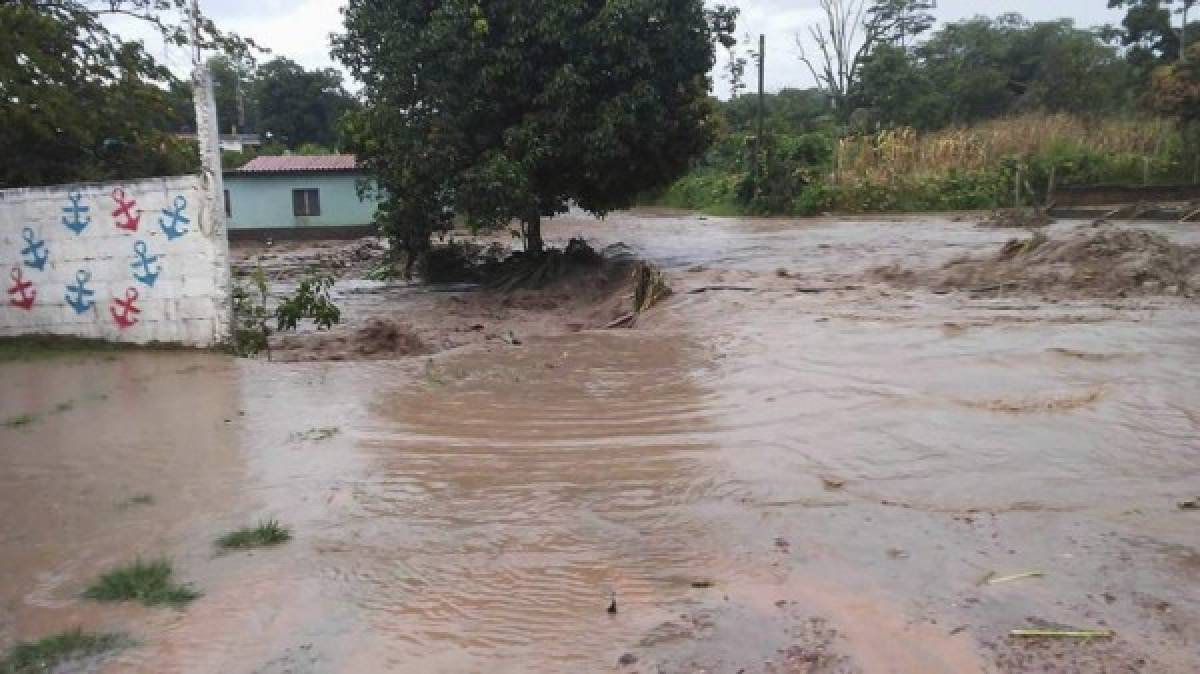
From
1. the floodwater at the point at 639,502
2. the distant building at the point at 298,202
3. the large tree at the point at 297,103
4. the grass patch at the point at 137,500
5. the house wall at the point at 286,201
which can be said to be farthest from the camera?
the large tree at the point at 297,103

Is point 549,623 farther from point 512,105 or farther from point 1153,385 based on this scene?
point 512,105

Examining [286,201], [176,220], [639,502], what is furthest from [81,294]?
[286,201]

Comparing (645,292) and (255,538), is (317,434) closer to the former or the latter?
(255,538)

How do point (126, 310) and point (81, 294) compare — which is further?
point (81, 294)

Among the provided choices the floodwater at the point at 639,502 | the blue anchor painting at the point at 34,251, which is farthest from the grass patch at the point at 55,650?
the blue anchor painting at the point at 34,251

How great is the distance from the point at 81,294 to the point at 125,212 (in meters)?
1.02

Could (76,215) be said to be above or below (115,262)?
above

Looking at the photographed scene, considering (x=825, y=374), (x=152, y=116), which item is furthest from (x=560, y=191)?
(x=825, y=374)

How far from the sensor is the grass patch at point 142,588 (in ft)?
12.4

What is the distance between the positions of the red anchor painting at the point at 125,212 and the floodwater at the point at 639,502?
1.24 metres

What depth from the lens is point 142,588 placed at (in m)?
3.85

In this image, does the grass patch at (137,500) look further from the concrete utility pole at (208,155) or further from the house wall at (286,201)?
the house wall at (286,201)

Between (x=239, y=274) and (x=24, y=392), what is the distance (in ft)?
39.6

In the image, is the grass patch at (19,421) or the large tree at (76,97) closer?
the grass patch at (19,421)
